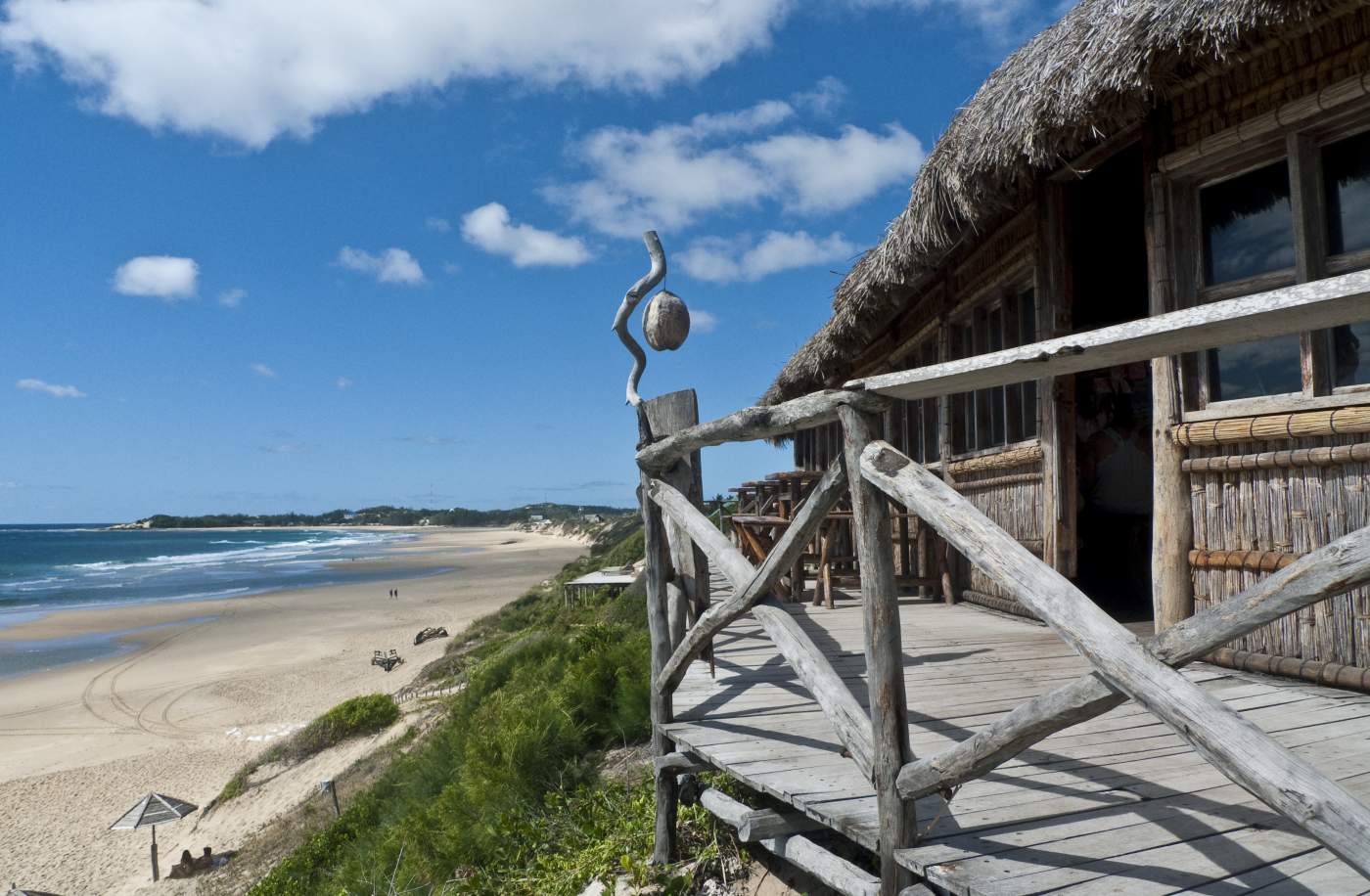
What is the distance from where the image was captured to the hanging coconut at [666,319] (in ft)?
15.8

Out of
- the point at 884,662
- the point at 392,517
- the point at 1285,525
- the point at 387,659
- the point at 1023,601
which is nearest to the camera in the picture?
the point at 1023,601

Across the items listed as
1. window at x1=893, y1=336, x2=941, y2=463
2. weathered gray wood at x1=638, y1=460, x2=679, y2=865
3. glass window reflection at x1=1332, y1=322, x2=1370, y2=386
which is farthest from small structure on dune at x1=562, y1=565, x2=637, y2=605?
glass window reflection at x1=1332, y1=322, x2=1370, y2=386

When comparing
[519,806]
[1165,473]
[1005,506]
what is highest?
[1165,473]

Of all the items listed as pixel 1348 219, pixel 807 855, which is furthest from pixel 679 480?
pixel 1348 219

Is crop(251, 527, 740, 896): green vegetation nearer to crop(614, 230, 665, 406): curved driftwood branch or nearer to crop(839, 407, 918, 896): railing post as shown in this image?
crop(839, 407, 918, 896): railing post

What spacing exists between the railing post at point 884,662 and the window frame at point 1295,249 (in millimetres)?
2419

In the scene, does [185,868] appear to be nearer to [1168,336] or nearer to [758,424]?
[758,424]

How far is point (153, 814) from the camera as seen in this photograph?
907 cm

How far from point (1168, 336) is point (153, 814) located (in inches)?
416

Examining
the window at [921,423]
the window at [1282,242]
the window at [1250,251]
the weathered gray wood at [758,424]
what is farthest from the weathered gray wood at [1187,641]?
the window at [921,423]

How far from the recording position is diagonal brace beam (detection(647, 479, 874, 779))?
2467mm

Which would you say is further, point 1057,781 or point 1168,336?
point 1057,781

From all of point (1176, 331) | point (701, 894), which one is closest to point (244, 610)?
point (701, 894)

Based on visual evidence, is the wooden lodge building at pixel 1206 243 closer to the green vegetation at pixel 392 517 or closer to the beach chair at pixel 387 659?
the beach chair at pixel 387 659
